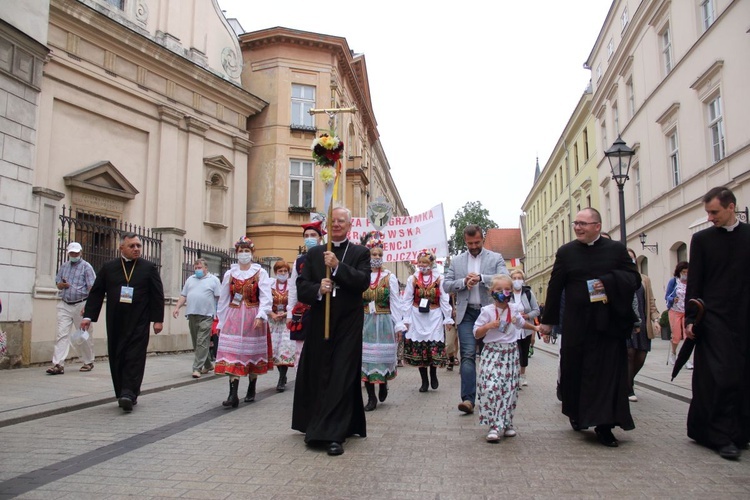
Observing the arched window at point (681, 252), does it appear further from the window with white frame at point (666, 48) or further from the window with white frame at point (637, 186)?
the window with white frame at point (666, 48)

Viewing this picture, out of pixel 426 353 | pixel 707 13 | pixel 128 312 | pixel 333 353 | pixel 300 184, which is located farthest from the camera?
pixel 300 184

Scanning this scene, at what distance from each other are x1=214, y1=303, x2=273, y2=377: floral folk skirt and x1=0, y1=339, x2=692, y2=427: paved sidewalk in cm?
165

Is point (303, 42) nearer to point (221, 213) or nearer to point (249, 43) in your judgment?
point (249, 43)

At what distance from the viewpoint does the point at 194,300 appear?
11344 millimetres

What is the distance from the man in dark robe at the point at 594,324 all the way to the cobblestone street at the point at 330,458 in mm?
317

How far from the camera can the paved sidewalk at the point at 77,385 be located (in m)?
7.07

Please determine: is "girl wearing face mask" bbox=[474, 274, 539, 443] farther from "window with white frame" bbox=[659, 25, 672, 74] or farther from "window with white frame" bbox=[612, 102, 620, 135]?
"window with white frame" bbox=[612, 102, 620, 135]

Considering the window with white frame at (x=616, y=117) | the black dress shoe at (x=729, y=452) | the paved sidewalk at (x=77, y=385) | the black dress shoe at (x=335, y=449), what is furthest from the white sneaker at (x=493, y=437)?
the window with white frame at (x=616, y=117)

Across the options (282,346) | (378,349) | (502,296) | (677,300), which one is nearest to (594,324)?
(502,296)

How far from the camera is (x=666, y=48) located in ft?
77.6

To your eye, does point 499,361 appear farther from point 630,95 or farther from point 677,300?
point 630,95

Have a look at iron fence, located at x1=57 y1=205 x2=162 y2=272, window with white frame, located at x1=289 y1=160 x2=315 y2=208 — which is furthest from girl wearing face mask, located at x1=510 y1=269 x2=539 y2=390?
window with white frame, located at x1=289 y1=160 x2=315 y2=208

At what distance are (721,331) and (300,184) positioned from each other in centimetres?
2330

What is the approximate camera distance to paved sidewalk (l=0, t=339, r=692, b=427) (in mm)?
7066
